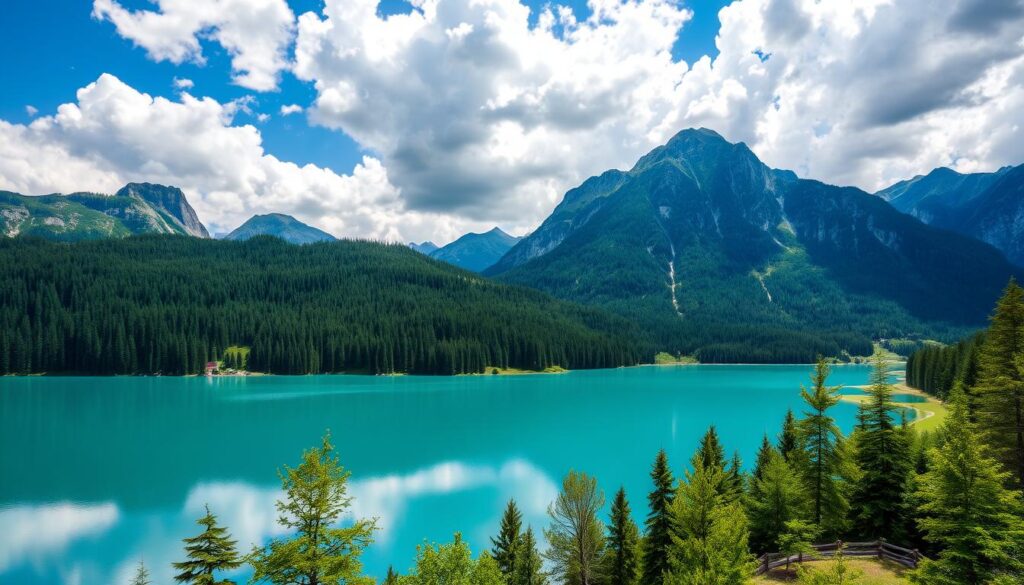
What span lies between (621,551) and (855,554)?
36.0ft

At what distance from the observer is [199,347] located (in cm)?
15175

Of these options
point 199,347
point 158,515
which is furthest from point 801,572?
point 199,347

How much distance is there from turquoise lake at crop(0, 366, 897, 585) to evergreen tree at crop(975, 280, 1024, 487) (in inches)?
821

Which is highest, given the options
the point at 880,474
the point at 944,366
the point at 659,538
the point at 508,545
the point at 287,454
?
the point at 944,366

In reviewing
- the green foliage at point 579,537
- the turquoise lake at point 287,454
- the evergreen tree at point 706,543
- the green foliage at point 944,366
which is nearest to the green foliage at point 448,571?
the green foliage at point 579,537

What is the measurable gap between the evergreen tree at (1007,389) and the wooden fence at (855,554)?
6.46m

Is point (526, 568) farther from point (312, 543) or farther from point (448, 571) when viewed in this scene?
point (312, 543)

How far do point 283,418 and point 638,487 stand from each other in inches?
2150

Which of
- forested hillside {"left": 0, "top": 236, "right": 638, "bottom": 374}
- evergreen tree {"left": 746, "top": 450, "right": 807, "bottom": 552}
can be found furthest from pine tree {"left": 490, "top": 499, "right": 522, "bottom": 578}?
forested hillside {"left": 0, "top": 236, "right": 638, "bottom": 374}

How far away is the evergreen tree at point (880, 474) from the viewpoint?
2898 cm

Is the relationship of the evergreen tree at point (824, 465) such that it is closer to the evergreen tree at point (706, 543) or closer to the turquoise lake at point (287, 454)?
the evergreen tree at point (706, 543)

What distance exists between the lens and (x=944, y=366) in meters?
92.6

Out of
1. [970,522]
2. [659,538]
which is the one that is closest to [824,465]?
[970,522]

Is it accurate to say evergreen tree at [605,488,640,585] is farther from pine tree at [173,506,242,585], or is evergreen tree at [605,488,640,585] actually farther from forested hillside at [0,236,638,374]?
forested hillside at [0,236,638,374]
